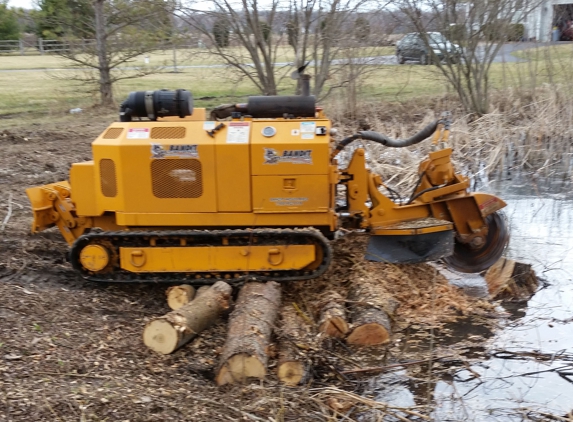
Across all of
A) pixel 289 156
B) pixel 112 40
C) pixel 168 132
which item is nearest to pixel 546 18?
pixel 112 40

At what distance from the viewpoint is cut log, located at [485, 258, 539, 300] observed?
734cm

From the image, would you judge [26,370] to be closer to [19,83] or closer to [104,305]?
[104,305]

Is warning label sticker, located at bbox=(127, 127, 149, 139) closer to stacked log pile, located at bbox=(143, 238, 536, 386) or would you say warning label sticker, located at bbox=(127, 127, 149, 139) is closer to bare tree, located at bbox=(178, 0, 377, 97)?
stacked log pile, located at bbox=(143, 238, 536, 386)

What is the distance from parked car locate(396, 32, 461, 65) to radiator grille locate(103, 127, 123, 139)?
1049cm

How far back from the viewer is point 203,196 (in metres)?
6.65

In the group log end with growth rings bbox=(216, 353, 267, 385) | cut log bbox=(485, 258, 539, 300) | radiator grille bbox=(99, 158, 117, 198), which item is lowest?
cut log bbox=(485, 258, 539, 300)

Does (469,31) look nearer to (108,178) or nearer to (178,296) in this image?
(108,178)

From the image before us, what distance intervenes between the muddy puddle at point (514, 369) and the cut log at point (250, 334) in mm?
952

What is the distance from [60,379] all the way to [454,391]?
2.95 metres

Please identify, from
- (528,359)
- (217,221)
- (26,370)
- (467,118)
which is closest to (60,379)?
(26,370)

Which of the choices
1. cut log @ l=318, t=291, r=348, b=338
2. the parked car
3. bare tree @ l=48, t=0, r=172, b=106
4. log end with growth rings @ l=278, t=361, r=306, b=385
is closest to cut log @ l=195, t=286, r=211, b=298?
cut log @ l=318, t=291, r=348, b=338

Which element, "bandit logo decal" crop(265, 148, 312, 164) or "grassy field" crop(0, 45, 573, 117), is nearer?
"bandit logo decal" crop(265, 148, 312, 164)

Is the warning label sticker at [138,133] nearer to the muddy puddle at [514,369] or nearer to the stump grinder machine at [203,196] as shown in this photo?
the stump grinder machine at [203,196]

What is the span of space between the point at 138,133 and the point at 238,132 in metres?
0.98
